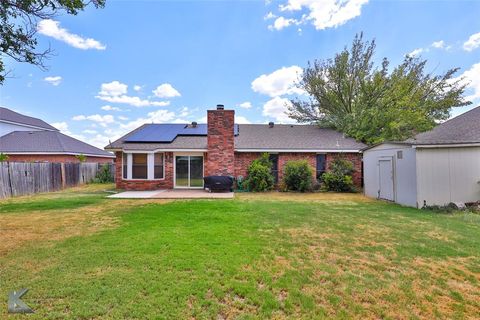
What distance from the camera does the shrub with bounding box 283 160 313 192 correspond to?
577 inches

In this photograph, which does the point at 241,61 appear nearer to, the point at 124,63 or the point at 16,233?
the point at 124,63

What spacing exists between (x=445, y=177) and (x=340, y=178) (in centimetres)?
550

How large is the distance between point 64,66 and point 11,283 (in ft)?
50.4

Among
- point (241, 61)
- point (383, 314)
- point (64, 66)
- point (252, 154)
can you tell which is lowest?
point (383, 314)

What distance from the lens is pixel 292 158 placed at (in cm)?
1608

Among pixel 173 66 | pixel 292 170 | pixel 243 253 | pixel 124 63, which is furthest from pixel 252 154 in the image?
pixel 243 253

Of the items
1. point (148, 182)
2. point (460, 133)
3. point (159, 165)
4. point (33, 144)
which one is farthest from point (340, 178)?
point (33, 144)

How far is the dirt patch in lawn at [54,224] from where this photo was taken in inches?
233

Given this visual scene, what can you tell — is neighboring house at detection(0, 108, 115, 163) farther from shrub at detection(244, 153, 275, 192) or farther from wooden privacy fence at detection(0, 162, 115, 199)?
shrub at detection(244, 153, 275, 192)

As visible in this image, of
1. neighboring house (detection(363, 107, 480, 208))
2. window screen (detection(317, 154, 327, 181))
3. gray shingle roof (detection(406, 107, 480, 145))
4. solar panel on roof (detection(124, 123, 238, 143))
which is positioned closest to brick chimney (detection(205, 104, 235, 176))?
Result: solar panel on roof (detection(124, 123, 238, 143))

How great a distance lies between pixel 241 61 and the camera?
58.7ft

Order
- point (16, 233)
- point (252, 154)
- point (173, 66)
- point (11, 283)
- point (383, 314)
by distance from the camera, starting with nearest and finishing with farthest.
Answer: point (383, 314)
point (11, 283)
point (16, 233)
point (252, 154)
point (173, 66)

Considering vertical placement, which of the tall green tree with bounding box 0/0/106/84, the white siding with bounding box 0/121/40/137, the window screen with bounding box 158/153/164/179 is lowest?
the window screen with bounding box 158/153/164/179

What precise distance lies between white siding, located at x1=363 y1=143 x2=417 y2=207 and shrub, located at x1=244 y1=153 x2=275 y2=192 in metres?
5.15
